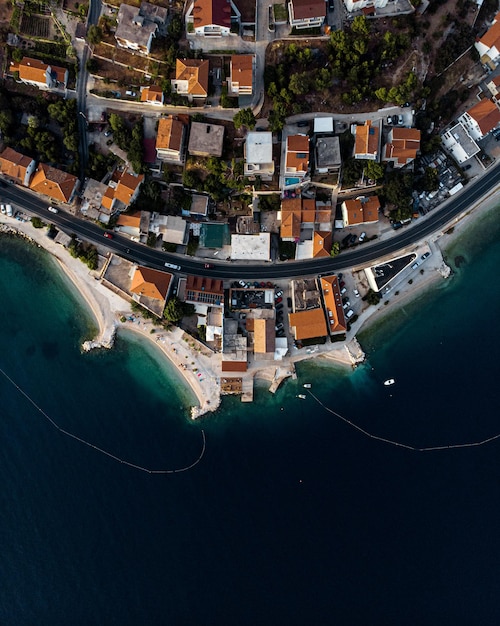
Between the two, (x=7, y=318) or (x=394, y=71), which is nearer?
(x=394, y=71)

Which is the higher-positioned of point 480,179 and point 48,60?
point 48,60

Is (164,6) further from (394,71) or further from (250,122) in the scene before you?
(394,71)

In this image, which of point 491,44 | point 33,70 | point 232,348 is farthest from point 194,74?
point 491,44

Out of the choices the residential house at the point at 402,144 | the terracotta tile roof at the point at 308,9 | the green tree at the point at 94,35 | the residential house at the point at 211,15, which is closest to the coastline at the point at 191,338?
the residential house at the point at 402,144

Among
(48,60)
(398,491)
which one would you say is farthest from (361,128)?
(398,491)

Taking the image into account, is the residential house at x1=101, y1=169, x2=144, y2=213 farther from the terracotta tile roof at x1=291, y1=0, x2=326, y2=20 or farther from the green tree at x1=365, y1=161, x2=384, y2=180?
the green tree at x1=365, y1=161, x2=384, y2=180

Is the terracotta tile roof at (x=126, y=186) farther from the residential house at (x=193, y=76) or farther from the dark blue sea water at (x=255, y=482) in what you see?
the dark blue sea water at (x=255, y=482)

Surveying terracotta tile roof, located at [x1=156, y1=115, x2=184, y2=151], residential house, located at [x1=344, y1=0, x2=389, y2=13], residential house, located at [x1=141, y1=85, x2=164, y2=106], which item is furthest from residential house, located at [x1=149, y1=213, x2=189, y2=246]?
residential house, located at [x1=344, y1=0, x2=389, y2=13]
